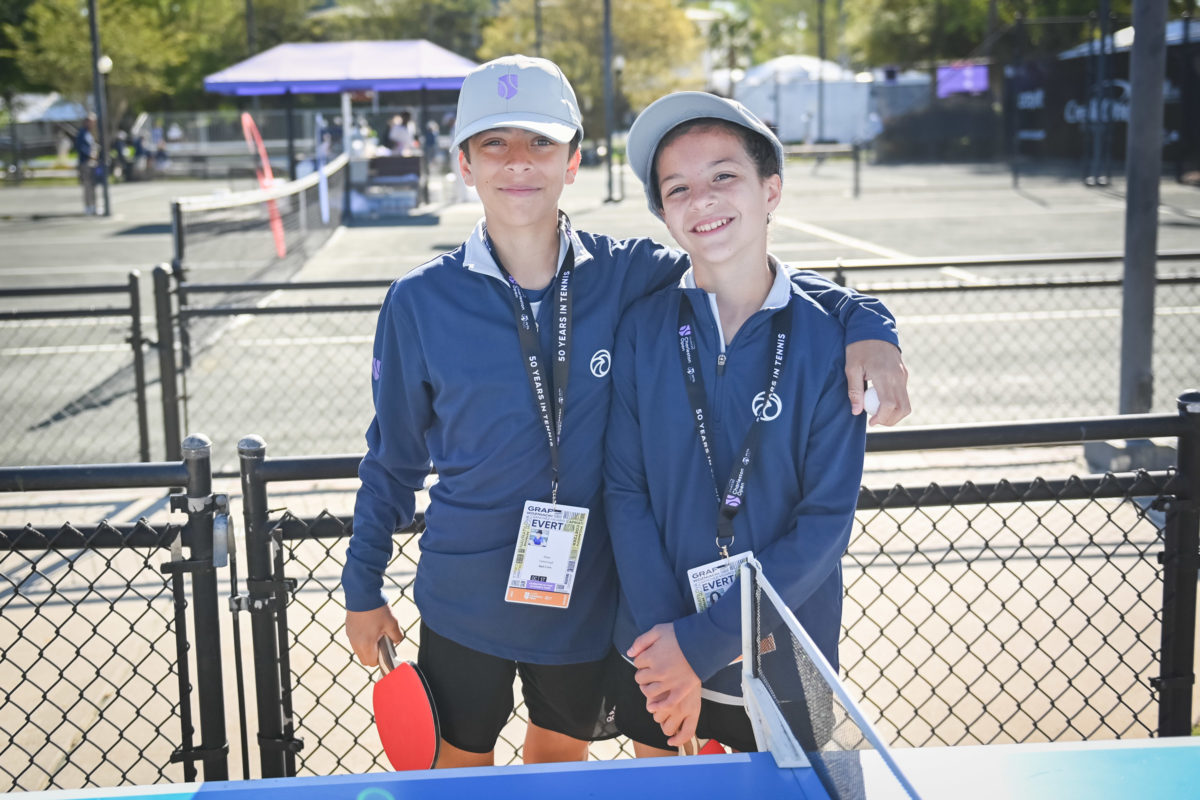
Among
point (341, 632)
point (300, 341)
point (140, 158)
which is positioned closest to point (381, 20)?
point (140, 158)

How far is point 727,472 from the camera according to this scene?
91.2 inches

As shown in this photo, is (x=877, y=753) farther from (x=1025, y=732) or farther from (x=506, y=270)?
(x=1025, y=732)

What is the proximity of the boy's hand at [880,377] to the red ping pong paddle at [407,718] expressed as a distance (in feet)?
3.77

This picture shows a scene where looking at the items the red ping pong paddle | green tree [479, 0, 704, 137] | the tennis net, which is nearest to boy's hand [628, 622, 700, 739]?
the red ping pong paddle

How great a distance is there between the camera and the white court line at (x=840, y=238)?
53.7 feet

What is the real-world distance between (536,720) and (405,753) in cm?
32

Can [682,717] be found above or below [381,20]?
below

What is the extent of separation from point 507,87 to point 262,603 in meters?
1.42

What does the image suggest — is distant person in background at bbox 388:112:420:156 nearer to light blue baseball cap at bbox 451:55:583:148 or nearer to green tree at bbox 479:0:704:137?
green tree at bbox 479:0:704:137

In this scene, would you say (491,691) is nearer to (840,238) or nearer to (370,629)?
(370,629)

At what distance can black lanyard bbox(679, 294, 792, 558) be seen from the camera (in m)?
2.26

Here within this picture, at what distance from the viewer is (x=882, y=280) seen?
13805 millimetres

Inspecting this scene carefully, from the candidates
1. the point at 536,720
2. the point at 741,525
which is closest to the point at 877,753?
the point at 741,525

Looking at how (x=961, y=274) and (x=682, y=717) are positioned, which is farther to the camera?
(x=961, y=274)
